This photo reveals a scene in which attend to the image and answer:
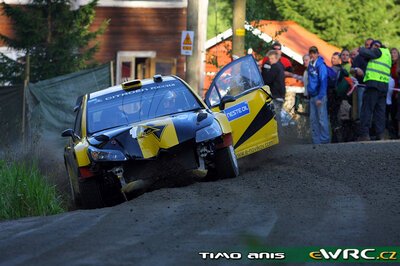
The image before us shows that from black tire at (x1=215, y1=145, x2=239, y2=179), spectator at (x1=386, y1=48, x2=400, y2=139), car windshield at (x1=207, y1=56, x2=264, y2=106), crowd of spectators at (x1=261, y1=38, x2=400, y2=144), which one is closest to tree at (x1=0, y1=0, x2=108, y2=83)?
crowd of spectators at (x1=261, y1=38, x2=400, y2=144)

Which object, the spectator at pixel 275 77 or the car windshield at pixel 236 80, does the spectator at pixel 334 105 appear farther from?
the car windshield at pixel 236 80

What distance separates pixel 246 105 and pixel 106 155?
129 inches

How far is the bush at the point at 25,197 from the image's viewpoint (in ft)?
43.6

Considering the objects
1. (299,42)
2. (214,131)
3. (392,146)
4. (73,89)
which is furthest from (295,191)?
(299,42)

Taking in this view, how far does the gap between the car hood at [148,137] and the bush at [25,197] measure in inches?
36.9

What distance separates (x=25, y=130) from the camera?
69.3ft

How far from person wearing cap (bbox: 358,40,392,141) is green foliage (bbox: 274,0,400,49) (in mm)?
22828

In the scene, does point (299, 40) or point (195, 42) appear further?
point (299, 40)

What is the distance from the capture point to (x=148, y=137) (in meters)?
12.9

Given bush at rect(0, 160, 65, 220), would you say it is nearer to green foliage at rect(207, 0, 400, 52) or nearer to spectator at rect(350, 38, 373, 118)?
spectator at rect(350, 38, 373, 118)

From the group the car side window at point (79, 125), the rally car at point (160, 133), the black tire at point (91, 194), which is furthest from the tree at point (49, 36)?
the black tire at point (91, 194)

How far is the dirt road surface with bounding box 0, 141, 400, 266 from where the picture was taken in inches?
348

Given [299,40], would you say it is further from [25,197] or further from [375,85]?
[25,197]

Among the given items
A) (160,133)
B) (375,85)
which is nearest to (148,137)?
(160,133)
